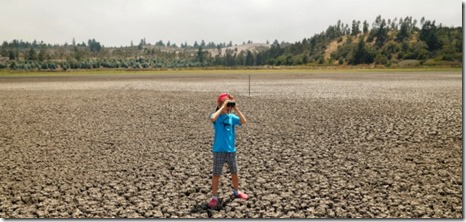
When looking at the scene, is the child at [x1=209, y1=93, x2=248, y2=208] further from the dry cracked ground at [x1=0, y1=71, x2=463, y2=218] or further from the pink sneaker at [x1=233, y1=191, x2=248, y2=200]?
the dry cracked ground at [x1=0, y1=71, x2=463, y2=218]

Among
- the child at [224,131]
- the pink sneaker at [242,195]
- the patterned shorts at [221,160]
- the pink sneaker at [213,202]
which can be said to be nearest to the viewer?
the child at [224,131]

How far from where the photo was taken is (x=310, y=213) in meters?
6.81

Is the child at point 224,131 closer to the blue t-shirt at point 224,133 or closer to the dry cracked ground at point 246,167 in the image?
the blue t-shirt at point 224,133

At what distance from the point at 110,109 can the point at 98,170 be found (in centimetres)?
1441

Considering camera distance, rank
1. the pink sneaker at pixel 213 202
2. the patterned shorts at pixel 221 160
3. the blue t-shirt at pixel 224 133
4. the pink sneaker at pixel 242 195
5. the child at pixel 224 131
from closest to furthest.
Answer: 1. the child at pixel 224 131
2. the blue t-shirt at pixel 224 133
3. the patterned shorts at pixel 221 160
4. the pink sneaker at pixel 213 202
5. the pink sneaker at pixel 242 195

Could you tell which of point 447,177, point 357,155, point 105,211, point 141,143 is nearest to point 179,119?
point 141,143

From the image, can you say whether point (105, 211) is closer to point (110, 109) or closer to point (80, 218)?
point (80, 218)

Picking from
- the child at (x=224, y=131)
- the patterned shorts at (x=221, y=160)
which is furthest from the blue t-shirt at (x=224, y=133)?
the patterned shorts at (x=221, y=160)

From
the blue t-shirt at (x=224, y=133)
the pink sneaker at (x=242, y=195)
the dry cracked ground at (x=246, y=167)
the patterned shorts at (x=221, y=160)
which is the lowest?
the dry cracked ground at (x=246, y=167)

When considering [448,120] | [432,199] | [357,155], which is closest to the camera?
[432,199]

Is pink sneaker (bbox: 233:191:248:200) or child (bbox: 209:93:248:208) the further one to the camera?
pink sneaker (bbox: 233:191:248:200)

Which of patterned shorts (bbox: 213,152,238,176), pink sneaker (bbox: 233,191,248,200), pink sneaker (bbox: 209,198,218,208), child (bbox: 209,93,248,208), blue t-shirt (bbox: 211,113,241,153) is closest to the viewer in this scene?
child (bbox: 209,93,248,208)

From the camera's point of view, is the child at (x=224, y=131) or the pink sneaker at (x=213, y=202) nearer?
the child at (x=224, y=131)

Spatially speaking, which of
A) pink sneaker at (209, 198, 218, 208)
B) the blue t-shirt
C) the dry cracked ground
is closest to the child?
the blue t-shirt
